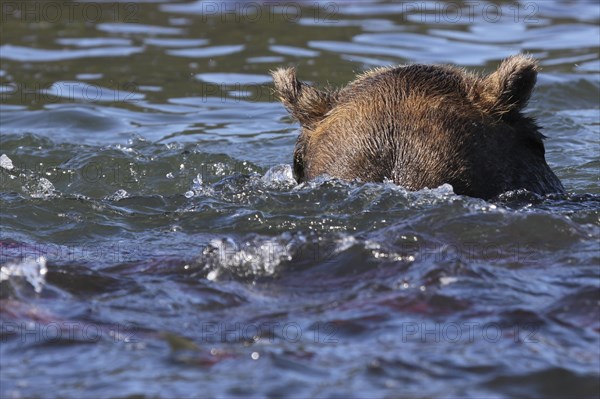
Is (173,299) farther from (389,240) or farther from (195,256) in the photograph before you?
(389,240)

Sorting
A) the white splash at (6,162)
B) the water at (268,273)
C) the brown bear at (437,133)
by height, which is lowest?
the white splash at (6,162)

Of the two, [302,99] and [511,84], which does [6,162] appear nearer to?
[302,99]

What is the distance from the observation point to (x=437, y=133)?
6.38 m

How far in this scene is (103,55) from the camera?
13555 mm

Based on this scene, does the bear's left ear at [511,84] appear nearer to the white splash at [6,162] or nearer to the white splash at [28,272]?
the white splash at [28,272]

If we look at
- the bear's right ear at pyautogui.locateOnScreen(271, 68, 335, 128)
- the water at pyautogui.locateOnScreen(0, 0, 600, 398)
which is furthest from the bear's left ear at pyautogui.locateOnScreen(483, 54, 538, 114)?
the bear's right ear at pyautogui.locateOnScreen(271, 68, 335, 128)

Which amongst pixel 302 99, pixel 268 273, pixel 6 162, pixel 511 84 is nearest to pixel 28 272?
pixel 268 273

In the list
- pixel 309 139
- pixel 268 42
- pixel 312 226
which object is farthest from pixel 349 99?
pixel 268 42

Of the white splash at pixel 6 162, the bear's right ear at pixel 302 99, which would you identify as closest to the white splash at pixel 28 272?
the bear's right ear at pixel 302 99

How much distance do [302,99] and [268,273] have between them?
1.87 meters

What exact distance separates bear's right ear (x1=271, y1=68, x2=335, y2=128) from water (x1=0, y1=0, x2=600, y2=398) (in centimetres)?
49

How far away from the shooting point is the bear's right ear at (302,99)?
7.05 metres

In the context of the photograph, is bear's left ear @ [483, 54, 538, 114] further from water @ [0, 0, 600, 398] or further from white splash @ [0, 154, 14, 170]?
white splash @ [0, 154, 14, 170]

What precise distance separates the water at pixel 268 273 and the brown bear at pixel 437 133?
0.15 m
